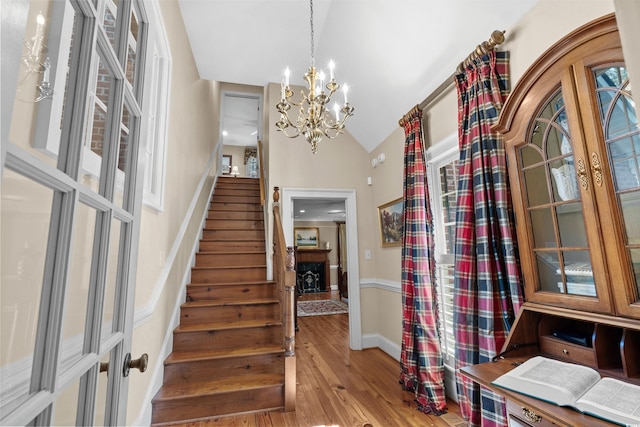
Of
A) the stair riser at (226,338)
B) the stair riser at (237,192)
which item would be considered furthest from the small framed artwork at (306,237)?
the stair riser at (226,338)

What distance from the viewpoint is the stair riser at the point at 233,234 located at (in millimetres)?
4027

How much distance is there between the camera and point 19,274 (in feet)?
1.60

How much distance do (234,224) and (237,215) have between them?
9.1 inches

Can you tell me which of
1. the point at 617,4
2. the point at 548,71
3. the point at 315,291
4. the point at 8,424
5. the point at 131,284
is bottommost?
the point at 315,291

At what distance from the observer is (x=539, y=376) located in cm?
110

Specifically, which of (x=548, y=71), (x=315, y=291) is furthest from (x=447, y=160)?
(x=315, y=291)

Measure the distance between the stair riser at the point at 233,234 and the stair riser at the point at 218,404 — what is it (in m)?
2.16

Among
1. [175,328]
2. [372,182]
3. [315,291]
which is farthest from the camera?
[315,291]

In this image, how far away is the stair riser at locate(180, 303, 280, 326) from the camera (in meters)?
2.79

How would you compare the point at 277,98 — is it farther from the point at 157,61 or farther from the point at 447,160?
the point at 447,160

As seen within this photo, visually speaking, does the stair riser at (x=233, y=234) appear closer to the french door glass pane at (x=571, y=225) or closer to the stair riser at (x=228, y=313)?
the stair riser at (x=228, y=313)

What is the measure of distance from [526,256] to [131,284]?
1.67 metres

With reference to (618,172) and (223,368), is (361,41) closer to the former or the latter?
(618,172)

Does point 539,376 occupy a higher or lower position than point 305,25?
lower
